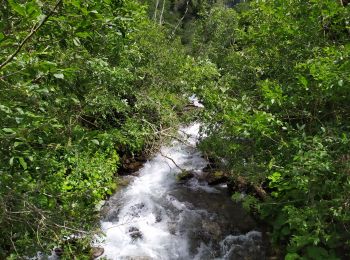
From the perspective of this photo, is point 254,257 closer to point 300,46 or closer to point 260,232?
point 260,232

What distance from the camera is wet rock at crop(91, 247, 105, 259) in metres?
7.34

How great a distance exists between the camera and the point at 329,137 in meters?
4.88

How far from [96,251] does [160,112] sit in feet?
13.9

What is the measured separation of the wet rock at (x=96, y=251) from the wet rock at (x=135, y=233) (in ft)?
3.03

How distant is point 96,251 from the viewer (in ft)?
24.4

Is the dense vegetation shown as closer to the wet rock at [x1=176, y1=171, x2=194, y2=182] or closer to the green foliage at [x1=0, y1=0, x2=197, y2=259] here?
the green foliage at [x1=0, y1=0, x2=197, y2=259]

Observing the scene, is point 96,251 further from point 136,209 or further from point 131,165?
point 131,165

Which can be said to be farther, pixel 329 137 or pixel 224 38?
pixel 224 38

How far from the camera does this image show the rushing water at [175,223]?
781cm

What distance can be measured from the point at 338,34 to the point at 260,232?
187 inches

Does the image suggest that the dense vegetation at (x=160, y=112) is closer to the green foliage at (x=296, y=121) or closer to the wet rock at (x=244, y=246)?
the green foliage at (x=296, y=121)

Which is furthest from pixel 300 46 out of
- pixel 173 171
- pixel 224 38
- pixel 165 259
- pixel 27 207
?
pixel 224 38

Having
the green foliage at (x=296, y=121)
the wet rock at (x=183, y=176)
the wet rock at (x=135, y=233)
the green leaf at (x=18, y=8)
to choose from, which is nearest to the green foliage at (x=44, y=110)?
the green leaf at (x=18, y=8)

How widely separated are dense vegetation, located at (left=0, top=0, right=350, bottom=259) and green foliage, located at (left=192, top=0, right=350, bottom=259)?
3 centimetres
